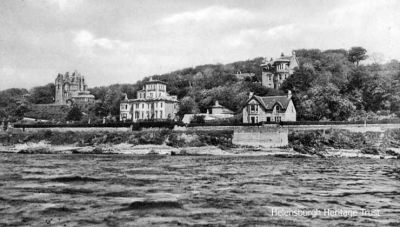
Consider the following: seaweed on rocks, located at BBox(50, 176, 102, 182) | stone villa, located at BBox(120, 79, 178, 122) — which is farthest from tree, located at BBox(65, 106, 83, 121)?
seaweed on rocks, located at BBox(50, 176, 102, 182)

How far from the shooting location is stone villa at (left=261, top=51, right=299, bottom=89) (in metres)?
95.0

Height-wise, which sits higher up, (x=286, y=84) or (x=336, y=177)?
(x=286, y=84)

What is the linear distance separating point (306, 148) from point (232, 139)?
11.0 m

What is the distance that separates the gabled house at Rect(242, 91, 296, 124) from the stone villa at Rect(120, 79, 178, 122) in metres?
21.4

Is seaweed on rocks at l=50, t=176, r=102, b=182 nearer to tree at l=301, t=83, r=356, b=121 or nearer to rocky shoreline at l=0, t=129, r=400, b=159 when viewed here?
rocky shoreline at l=0, t=129, r=400, b=159

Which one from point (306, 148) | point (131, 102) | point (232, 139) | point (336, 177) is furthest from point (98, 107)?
point (336, 177)

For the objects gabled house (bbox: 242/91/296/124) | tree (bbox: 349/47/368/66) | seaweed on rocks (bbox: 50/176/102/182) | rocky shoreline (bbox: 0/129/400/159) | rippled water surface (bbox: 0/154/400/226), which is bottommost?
rippled water surface (bbox: 0/154/400/226)

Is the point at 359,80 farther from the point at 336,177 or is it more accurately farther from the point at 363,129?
the point at 336,177

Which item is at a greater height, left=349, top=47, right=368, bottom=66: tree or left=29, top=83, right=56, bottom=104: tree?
left=349, top=47, right=368, bottom=66: tree

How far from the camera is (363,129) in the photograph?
5697 centimetres

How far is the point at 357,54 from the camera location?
112 m

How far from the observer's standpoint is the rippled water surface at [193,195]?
701 inches

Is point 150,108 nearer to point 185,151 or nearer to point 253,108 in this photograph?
point 253,108

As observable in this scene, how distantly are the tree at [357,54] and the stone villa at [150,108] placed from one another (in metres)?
48.1
